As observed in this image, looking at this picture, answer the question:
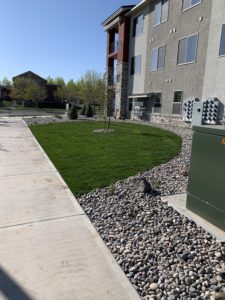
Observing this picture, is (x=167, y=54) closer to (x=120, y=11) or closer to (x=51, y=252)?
(x=120, y=11)

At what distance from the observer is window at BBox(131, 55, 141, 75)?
2478 cm

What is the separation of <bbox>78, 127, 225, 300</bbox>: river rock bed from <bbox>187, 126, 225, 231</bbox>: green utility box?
12.1 inches

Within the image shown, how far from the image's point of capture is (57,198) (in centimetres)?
506

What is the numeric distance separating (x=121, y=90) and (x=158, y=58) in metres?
6.63

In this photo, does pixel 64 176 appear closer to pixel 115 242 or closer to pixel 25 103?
pixel 115 242

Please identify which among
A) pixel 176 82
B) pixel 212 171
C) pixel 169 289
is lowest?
pixel 169 289

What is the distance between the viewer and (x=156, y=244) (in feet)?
11.7

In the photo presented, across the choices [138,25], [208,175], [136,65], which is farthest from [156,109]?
[208,175]

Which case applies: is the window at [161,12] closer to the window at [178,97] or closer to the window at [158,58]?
the window at [158,58]

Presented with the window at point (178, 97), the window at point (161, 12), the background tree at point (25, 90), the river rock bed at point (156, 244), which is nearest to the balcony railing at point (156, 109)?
the window at point (178, 97)

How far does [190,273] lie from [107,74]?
30279mm

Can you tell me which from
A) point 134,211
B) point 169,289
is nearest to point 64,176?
point 134,211

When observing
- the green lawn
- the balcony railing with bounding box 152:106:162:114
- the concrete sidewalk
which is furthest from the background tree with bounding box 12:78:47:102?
the concrete sidewalk

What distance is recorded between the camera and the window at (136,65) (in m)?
24.8
